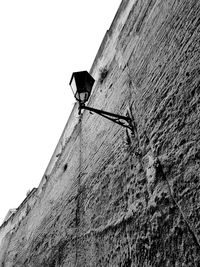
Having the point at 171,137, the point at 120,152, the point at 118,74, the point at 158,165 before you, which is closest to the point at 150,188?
the point at 158,165

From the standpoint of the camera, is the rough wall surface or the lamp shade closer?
the rough wall surface

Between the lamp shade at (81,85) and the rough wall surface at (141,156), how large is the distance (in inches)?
14.5

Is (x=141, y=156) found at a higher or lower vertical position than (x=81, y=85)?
lower

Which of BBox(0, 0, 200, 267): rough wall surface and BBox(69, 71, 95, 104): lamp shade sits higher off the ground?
BBox(69, 71, 95, 104): lamp shade

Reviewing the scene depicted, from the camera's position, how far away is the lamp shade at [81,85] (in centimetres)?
273

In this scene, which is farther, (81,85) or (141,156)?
(81,85)

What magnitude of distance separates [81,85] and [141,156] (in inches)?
47.2

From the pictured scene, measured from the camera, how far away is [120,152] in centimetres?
243

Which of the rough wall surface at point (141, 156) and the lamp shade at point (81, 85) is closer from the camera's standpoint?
the rough wall surface at point (141, 156)

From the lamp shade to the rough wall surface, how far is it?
37cm

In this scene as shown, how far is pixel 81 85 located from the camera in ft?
9.00

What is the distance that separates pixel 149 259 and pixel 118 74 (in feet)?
6.93

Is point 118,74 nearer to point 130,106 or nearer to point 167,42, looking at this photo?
point 130,106

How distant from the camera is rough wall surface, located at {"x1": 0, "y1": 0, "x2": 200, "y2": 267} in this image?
5.01 feet
